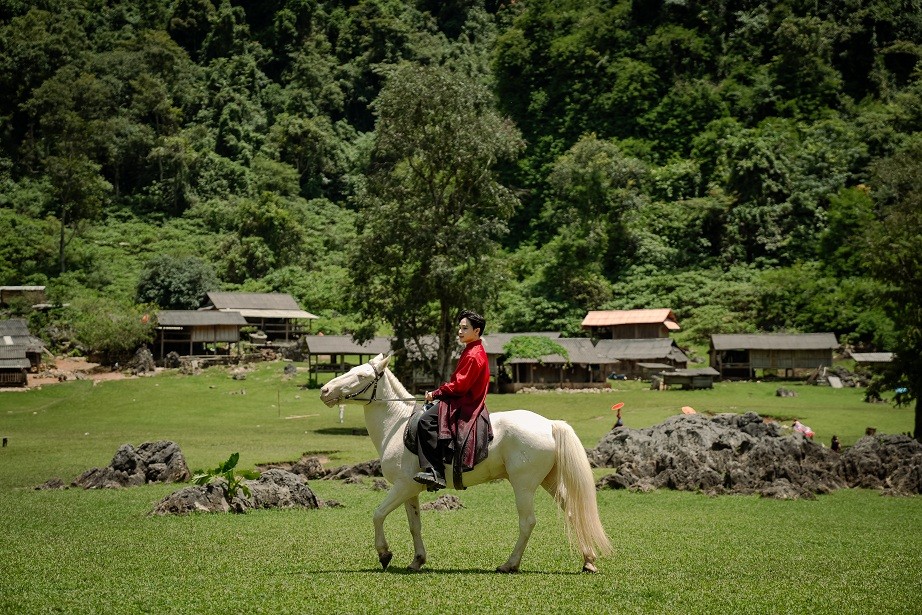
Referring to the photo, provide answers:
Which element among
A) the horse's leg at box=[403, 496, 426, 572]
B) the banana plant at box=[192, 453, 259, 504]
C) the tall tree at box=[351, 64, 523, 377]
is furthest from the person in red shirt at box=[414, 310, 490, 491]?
the tall tree at box=[351, 64, 523, 377]

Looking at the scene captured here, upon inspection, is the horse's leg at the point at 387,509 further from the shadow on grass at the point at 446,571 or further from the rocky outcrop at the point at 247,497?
the rocky outcrop at the point at 247,497

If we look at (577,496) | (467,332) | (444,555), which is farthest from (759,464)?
(467,332)

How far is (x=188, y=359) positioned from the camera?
212 ft

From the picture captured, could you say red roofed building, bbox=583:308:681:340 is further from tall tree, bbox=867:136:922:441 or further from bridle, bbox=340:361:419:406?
bridle, bbox=340:361:419:406

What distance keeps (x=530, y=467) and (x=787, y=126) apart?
301 ft

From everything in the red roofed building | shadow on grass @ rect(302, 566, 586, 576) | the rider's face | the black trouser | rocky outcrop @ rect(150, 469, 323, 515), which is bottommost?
the red roofed building

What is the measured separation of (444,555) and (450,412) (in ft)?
8.01

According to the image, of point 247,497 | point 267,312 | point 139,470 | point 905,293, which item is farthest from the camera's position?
point 267,312

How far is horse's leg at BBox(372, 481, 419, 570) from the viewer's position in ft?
37.0

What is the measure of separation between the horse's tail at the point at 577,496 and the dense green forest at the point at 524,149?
37.2m

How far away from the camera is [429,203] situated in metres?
44.1

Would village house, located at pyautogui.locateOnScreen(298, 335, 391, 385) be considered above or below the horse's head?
below

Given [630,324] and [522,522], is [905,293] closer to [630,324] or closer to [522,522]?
[522,522]

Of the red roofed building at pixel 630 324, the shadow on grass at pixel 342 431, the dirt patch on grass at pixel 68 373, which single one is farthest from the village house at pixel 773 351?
the dirt patch on grass at pixel 68 373
